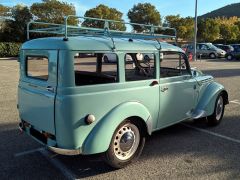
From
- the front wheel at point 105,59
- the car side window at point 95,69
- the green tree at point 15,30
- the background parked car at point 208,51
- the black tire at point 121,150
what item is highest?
the green tree at point 15,30

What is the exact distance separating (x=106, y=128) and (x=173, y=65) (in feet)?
6.86

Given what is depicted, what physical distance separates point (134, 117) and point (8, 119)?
11.4 ft

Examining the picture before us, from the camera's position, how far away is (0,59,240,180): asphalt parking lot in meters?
4.09

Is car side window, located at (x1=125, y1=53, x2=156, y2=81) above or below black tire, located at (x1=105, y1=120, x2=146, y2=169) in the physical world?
above

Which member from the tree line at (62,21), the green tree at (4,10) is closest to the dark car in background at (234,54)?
the tree line at (62,21)

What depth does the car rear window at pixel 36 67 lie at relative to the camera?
404cm

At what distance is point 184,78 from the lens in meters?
5.40

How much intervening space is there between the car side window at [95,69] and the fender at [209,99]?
2.21 meters

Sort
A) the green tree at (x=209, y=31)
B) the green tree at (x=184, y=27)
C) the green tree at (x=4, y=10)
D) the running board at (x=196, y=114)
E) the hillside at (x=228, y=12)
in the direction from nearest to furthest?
the running board at (x=196, y=114) → the green tree at (x=184, y=27) → the green tree at (x=209, y=31) → the green tree at (x=4, y=10) → the hillside at (x=228, y=12)

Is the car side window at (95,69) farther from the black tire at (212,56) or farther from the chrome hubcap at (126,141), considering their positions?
the black tire at (212,56)

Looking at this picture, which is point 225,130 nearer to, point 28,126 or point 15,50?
point 28,126

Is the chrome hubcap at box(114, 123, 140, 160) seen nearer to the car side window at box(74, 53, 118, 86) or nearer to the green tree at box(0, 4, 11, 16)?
the car side window at box(74, 53, 118, 86)

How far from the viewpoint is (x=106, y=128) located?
3920mm

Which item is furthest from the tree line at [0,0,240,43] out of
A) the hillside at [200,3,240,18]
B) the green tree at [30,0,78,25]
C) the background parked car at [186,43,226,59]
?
the hillside at [200,3,240,18]
